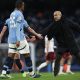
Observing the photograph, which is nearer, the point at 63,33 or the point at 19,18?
the point at 19,18

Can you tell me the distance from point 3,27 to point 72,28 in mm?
1901

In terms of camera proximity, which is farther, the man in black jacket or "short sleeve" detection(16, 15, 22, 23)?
the man in black jacket

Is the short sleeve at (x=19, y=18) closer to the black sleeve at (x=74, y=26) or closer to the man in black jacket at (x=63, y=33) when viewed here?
the man in black jacket at (x=63, y=33)

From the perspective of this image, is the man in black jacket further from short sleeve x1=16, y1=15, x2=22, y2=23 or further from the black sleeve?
short sleeve x1=16, y1=15, x2=22, y2=23

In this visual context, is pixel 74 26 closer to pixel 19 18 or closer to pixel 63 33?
pixel 63 33

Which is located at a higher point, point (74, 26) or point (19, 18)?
point (19, 18)

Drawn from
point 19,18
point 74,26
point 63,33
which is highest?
point 19,18

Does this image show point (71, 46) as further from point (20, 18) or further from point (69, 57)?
point (69, 57)

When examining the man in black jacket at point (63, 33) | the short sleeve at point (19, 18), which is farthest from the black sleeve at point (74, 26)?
the short sleeve at point (19, 18)

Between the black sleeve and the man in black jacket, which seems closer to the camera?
the black sleeve

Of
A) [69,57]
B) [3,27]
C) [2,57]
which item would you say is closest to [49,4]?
[2,57]

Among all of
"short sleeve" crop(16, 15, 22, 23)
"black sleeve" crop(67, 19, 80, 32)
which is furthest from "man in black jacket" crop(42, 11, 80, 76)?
"short sleeve" crop(16, 15, 22, 23)

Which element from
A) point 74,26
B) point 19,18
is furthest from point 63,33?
point 19,18

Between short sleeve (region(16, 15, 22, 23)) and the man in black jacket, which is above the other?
short sleeve (region(16, 15, 22, 23))
